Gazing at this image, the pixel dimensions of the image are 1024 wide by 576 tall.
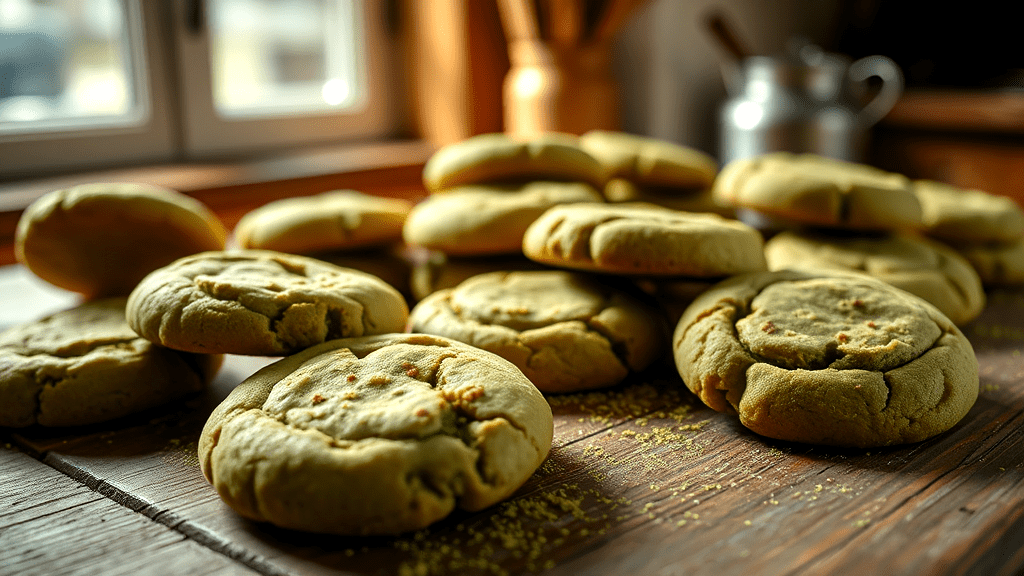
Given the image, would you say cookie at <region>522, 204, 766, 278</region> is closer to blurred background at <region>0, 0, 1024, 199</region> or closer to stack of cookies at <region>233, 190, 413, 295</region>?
stack of cookies at <region>233, 190, 413, 295</region>

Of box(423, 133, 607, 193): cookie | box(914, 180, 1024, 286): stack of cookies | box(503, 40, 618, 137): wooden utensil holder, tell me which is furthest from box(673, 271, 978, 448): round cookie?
box(503, 40, 618, 137): wooden utensil holder

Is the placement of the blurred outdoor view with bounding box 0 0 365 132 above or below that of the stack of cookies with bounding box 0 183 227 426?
above

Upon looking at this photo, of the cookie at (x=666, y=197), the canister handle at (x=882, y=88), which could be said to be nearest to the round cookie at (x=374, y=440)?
the cookie at (x=666, y=197)

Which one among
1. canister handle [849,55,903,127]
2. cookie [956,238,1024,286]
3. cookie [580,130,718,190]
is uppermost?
canister handle [849,55,903,127]

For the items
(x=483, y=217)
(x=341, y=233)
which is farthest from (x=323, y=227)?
(x=483, y=217)

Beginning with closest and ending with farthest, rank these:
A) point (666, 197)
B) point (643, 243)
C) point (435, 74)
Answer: point (643, 243)
point (666, 197)
point (435, 74)

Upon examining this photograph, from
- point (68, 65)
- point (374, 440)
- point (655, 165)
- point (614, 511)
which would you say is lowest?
point (614, 511)

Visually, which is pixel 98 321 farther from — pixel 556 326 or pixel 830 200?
pixel 830 200

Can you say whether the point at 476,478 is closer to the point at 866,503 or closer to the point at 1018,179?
the point at 866,503
